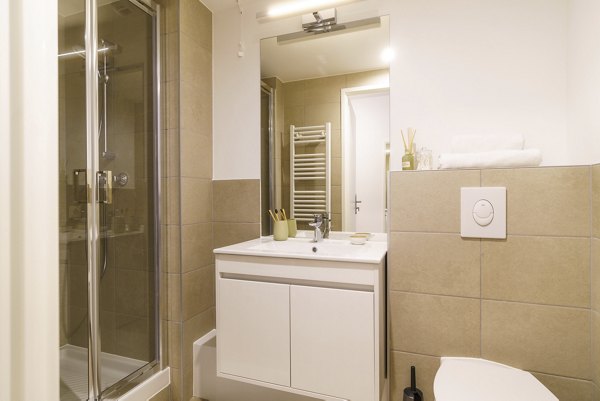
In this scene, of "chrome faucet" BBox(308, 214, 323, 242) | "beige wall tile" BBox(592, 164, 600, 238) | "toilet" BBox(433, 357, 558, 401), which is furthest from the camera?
"chrome faucet" BBox(308, 214, 323, 242)

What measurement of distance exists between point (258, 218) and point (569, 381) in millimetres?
1621

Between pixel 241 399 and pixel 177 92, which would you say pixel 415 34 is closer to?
pixel 177 92

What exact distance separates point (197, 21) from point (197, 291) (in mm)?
1620

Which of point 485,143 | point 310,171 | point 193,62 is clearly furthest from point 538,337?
point 193,62

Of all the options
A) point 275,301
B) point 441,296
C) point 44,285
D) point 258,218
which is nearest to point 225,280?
point 275,301

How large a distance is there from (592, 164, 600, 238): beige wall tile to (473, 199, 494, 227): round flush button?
34 centimetres

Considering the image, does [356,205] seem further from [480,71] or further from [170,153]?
[170,153]

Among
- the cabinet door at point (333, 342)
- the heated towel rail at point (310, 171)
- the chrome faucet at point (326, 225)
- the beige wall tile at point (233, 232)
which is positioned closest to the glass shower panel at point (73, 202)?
the beige wall tile at point (233, 232)

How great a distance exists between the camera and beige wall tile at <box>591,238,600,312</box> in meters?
1.18

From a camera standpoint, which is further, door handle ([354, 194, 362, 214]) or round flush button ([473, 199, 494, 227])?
door handle ([354, 194, 362, 214])

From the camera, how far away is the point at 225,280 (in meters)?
1.52

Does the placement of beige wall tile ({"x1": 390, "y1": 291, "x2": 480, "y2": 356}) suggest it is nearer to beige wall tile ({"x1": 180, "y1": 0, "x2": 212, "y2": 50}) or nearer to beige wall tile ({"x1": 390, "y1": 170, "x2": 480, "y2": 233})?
beige wall tile ({"x1": 390, "y1": 170, "x2": 480, "y2": 233})

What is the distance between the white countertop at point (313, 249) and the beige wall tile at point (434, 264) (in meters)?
0.10

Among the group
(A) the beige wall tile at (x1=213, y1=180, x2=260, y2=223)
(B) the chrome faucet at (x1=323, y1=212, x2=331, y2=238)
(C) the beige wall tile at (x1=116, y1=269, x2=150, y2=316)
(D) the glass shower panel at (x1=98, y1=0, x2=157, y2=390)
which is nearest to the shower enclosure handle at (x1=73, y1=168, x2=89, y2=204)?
(D) the glass shower panel at (x1=98, y1=0, x2=157, y2=390)
